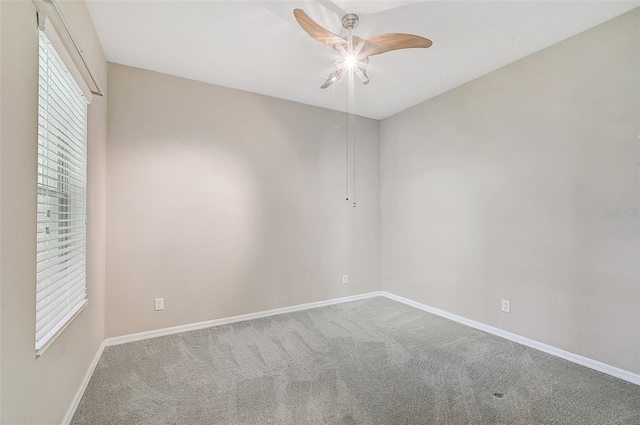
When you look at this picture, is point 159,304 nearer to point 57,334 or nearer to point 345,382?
point 57,334

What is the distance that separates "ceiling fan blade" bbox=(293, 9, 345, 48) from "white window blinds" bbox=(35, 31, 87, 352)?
1.27 m

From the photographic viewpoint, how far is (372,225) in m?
4.36

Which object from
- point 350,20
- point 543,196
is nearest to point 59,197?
point 350,20

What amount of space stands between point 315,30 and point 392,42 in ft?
1.72

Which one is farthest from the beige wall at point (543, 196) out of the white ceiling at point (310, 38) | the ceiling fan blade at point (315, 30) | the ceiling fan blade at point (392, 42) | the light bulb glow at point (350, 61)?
the ceiling fan blade at point (315, 30)

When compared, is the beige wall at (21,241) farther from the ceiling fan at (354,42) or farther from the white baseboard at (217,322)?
the ceiling fan at (354,42)


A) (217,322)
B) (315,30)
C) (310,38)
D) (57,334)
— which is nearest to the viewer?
(57,334)

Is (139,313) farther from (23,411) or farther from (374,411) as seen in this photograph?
(374,411)

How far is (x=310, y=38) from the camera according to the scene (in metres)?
2.41

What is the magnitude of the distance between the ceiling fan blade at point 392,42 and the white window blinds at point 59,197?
5.85ft

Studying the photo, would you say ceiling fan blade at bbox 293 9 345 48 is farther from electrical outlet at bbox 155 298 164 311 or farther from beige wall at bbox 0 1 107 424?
electrical outlet at bbox 155 298 164 311

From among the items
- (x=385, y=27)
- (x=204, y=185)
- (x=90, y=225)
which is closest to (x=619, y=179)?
(x=385, y=27)

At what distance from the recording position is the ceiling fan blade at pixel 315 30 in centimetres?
173

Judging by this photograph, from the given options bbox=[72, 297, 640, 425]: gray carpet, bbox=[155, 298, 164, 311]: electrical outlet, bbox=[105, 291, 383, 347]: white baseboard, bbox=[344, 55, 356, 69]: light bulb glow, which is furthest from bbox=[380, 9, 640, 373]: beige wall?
bbox=[155, 298, 164, 311]: electrical outlet
